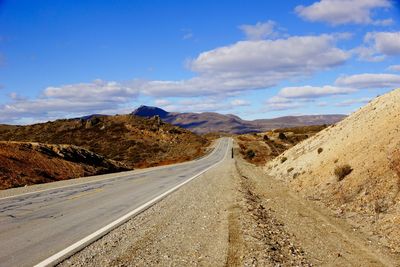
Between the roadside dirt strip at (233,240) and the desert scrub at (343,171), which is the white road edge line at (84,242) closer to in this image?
the roadside dirt strip at (233,240)

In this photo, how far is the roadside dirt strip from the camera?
7.64m

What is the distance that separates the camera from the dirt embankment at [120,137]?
85.2 meters

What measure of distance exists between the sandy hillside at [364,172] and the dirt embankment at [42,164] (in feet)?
58.7

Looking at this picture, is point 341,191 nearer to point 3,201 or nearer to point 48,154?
point 3,201

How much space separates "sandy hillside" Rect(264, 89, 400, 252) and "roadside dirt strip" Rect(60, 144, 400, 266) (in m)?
0.72

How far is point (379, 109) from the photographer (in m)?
21.5

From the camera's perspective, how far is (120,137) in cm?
9644

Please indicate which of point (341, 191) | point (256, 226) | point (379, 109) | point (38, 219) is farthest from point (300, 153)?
point (38, 219)

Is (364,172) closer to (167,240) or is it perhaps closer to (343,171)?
(343,171)

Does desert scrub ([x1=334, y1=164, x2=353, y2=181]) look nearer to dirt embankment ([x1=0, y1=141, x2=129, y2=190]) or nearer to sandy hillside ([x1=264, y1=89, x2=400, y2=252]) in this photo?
sandy hillside ([x1=264, y1=89, x2=400, y2=252])

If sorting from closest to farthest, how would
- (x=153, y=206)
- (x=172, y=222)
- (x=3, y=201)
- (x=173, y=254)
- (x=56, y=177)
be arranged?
(x=173, y=254)
(x=172, y=222)
(x=153, y=206)
(x=3, y=201)
(x=56, y=177)

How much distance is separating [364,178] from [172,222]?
732cm

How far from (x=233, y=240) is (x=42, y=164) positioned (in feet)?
94.1

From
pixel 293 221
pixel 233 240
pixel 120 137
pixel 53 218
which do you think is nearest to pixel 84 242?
pixel 233 240
